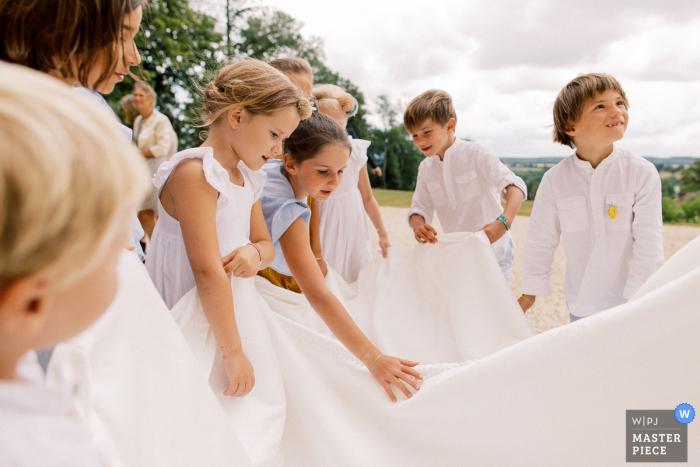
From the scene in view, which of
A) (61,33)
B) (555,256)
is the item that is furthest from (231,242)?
(555,256)

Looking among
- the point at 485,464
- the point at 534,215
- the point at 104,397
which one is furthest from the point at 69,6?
the point at 534,215

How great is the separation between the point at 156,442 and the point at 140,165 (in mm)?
772

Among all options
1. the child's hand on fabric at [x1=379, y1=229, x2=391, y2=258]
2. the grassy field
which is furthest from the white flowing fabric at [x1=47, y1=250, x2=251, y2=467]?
the grassy field

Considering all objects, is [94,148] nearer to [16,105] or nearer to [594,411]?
[16,105]

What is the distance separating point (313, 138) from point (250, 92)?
19.5 inches

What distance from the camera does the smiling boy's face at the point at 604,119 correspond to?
8.32 feet

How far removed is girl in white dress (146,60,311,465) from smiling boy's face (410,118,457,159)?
171 cm

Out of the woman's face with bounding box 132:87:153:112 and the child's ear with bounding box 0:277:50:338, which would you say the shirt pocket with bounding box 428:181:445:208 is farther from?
the woman's face with bounding box 132:87:153:112

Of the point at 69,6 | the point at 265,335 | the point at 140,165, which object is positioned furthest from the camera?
the point at 265,335

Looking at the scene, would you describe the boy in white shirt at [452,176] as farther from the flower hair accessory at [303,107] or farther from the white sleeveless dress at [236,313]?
the white sleeveless dress at [236,313]

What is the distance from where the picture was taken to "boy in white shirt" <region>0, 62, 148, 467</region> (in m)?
0.43

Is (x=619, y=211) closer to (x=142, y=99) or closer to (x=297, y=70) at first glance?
(x=297, y=70)

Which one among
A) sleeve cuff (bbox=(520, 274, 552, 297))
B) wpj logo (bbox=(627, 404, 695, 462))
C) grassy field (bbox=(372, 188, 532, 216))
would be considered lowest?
wpj logo (bbox=(627, 404, 695, 462))

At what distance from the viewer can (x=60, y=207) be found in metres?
0.45
